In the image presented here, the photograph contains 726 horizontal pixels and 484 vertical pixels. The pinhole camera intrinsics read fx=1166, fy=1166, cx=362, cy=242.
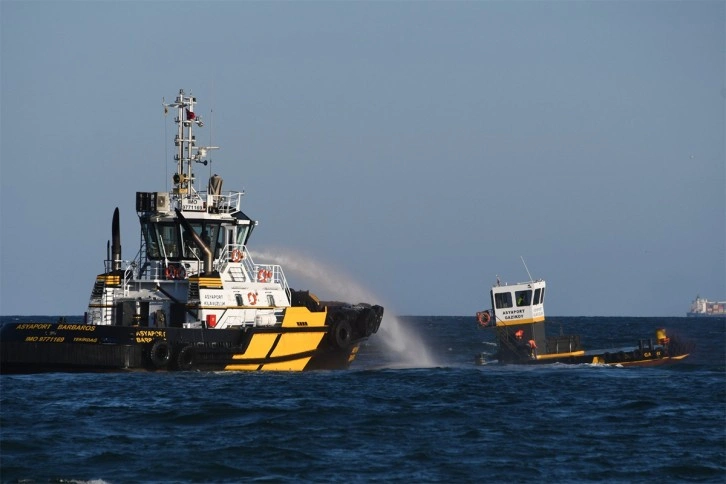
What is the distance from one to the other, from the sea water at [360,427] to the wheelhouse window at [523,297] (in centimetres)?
465

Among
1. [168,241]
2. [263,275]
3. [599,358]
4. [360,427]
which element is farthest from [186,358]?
[599,358]

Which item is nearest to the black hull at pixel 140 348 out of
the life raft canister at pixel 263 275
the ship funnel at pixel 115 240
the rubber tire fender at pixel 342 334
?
the rubber tire fender at pixel 342 334

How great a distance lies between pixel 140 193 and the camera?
3669cm

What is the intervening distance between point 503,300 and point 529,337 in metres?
1.61

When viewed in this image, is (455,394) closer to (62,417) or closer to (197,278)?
(197,278)

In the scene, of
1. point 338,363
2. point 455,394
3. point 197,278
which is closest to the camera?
point 455,394

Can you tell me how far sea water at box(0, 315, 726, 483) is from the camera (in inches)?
815

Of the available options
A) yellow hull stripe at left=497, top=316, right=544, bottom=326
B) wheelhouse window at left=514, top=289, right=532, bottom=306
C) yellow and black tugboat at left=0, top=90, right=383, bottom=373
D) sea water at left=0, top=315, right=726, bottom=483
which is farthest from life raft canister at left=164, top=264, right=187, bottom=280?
wheelhouse window at left=514, top=289, right=532, bottom=306

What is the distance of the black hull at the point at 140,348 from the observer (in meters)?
32.5

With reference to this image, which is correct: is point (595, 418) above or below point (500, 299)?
below

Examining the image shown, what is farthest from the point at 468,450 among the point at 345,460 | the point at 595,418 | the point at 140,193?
the point at 140,193

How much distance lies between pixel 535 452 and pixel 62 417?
1063cm

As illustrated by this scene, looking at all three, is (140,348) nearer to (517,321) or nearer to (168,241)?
(168,241)

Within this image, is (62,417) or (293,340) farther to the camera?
(293,340)
